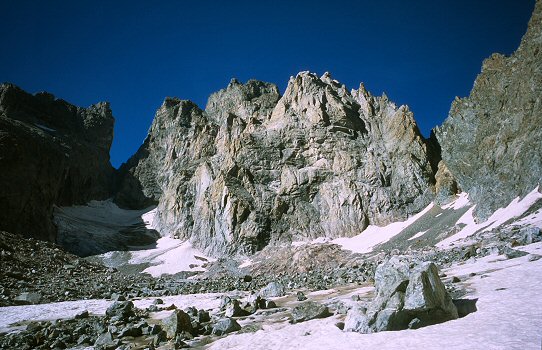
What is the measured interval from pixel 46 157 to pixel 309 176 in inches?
2554

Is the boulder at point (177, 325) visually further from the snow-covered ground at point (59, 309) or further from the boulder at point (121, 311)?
the snow-covered ground at point (59, 309)

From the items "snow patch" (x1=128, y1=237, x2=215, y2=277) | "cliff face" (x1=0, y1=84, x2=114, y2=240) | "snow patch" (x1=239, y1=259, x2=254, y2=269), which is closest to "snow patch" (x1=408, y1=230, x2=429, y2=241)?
"snow patch" (x1=239, y1=259, x2=254, y2=269)

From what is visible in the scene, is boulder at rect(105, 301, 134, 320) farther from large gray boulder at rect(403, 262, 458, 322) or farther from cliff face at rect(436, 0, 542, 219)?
cliff face at rect(436, 0, 542, 219)

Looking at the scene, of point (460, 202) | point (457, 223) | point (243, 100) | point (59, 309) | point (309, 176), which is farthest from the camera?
point (243, 100)

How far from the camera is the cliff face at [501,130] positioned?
143 ft

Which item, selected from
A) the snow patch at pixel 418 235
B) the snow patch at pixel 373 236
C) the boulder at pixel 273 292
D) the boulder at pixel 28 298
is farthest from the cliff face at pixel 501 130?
the boulder at pixel 28 298

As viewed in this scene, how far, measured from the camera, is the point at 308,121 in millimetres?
94250

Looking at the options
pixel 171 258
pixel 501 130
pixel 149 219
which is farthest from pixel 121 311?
pixel 149 219

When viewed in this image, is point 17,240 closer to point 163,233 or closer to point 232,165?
point 232,165

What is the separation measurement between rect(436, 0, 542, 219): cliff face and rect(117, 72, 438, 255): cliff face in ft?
52.7

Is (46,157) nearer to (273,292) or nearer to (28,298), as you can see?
(28,298)

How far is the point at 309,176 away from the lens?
87062 millimetres

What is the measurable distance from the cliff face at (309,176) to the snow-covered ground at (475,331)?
6588 cm

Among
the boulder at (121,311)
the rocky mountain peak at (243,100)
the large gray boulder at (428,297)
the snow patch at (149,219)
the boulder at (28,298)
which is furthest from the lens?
the rocky mountain peak at (243,100)
